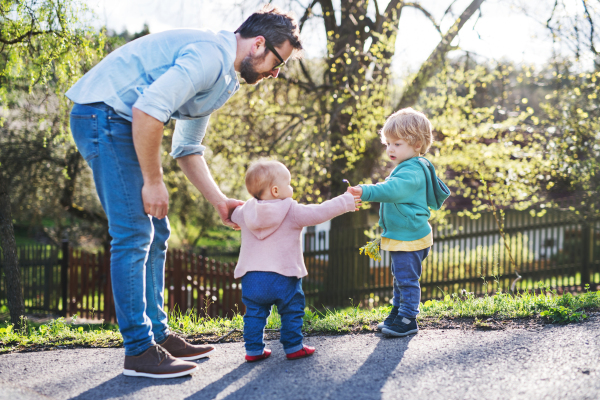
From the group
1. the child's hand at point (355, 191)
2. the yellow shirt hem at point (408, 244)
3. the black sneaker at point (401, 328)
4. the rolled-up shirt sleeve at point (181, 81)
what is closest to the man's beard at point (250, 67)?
the rolled-up shirt sleeve at point (181, 81)

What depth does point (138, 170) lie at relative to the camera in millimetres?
2301

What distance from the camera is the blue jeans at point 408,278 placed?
114 inches

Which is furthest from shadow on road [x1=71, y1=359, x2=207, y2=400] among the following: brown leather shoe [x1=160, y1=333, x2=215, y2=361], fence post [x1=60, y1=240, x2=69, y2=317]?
fence post [x1=60, y1=240, x2=69, y2=317]

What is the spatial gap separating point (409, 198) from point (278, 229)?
0.88 m

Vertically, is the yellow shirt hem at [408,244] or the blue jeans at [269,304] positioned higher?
the yellow shirt hem at [408,244]

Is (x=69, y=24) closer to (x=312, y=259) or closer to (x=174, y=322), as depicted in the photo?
(x=174, y=322)

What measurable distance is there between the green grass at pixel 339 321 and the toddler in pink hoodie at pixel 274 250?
0.69 meters

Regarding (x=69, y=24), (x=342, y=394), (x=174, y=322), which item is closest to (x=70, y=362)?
(x=174, y=322)

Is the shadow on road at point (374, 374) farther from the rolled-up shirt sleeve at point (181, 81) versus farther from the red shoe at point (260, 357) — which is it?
the rolled-up shirt sleeve at point (181, 81)

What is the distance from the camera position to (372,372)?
7.46 feet

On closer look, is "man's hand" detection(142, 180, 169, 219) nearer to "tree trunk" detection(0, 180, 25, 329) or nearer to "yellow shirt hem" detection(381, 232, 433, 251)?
"yellow shirt hem" detection(381, 232, 433, 251)

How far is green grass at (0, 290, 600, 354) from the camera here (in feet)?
10.3

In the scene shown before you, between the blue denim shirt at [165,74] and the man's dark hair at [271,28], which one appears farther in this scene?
the man's dark hair at [271,28]

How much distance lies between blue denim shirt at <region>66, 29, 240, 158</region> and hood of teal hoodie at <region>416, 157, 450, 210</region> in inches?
52.4
